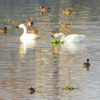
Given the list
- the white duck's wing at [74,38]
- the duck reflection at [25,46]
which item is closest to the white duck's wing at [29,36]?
the duck reflection at [25,46]

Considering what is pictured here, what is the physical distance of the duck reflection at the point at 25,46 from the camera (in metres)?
21.9

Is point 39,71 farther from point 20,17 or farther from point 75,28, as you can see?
point 20,17

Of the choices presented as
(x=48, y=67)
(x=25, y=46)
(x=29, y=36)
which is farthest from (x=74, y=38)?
(x=48, y=67)

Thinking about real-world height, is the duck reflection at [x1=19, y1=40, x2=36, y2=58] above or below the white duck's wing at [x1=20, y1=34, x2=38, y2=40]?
below

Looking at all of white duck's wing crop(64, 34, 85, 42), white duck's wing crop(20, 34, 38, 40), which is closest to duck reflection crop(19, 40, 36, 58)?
→ white duck's wing crop(20, 34, 38, 40)

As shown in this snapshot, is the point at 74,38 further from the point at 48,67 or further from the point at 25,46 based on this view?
the point at 48,67

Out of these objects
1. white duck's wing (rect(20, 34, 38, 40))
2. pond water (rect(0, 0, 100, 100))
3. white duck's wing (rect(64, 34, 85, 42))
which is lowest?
pond water (rect(0, 0, 100, 100))

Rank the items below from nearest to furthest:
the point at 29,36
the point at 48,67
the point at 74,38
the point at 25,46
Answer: the point at 48,67
the point at 25,46
the point at 74,38
the point at 29,36

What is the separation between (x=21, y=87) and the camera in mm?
14797

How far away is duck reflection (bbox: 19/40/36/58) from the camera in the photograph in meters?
21.9

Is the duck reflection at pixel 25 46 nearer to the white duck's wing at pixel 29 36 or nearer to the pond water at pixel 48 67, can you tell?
the pond water at pixel 48 67

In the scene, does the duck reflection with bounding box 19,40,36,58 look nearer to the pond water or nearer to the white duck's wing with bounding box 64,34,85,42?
the pond water

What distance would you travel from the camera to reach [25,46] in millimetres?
24172

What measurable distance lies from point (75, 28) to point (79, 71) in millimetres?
14292
